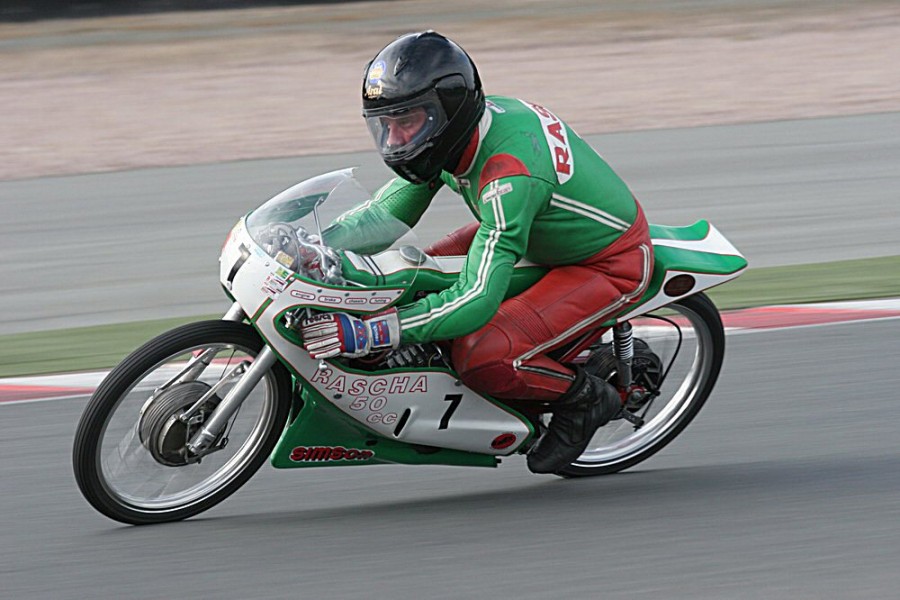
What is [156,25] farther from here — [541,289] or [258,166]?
[541,289]

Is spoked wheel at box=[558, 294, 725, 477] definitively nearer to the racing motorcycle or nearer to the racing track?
the racing track

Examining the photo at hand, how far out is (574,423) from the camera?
4.79 m

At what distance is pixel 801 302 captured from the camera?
287 inches

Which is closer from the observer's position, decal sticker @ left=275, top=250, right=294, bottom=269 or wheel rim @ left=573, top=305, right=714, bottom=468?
decal sticker @ left=275, top=250, right=294, bottom=269

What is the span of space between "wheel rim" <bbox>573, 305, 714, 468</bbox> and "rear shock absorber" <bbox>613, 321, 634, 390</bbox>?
253 millimetres

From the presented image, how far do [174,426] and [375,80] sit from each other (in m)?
1.26

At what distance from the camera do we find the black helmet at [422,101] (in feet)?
13.9

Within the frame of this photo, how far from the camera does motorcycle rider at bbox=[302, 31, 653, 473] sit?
4.26m

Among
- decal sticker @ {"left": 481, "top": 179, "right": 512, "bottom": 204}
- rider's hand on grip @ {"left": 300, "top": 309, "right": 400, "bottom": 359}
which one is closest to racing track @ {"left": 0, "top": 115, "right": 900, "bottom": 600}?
rider's hand on grip @ {"left": 300, "top": 309, "right": 400, "bottom": 359}

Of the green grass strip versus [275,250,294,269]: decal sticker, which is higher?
[275,250,294,269]: decal sticker

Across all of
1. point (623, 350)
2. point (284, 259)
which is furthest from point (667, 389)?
point (284, 259)

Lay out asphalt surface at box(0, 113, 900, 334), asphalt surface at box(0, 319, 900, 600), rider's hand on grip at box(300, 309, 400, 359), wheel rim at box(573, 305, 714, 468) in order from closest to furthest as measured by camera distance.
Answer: asphalt surface at box(0, 319, 900, 600) → rider's hand on grip at box(300, 309, 400, 359) → wheel rim at box(573, 305, 714, 468) → asphalt surface at box(0, 113, 900, 334)

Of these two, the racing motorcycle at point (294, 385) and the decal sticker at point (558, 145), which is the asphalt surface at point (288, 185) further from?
the decal sticker at point (558, 145)

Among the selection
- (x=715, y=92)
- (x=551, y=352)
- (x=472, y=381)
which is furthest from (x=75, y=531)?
(x=715, y=92)
